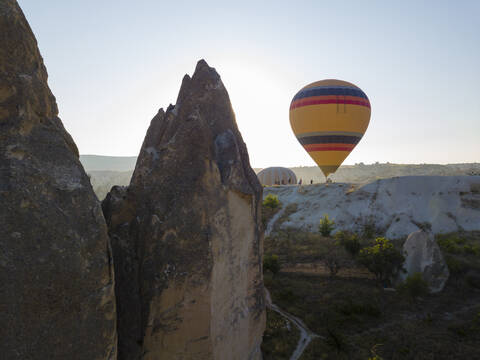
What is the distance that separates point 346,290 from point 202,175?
1514cm

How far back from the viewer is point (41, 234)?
4.21 meters

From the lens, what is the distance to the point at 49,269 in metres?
4.20

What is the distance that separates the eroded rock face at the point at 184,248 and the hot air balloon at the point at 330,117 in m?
33.3

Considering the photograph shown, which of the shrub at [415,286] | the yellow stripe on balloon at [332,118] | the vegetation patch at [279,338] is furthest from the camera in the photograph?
the yellow stripe on balloon at [332,118]

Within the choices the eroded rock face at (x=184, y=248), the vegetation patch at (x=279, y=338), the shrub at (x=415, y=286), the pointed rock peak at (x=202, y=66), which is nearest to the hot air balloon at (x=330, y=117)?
the shrub at (x=415, y=286)

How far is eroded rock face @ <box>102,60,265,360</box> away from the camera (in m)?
5.91

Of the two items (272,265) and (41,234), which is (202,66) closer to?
(41,234)

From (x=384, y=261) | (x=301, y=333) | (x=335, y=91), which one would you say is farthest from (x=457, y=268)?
(x=335, y=91)

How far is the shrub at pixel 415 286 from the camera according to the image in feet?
55.9

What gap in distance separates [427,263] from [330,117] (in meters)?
23.0

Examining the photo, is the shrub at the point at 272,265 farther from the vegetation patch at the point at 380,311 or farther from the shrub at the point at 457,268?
the shrub at the point at 457,268

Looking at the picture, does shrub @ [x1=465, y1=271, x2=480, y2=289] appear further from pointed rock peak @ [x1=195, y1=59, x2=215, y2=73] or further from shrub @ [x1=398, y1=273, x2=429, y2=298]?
pointed rock peak @ [x1=195, y1=59, x2=215, y2=73]

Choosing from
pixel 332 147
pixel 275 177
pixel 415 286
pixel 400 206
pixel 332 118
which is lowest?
pixel 415 286

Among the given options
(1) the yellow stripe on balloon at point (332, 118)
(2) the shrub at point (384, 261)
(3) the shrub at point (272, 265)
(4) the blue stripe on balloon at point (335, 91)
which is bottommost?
(3) the shrub at point (272, 265)
